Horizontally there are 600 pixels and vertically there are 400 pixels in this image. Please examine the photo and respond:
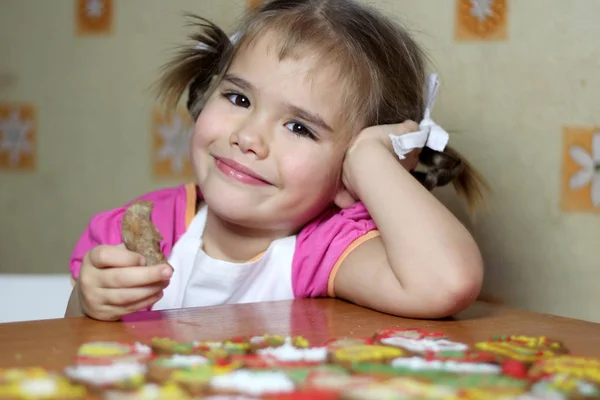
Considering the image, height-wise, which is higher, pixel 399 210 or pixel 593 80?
pixel 593 80

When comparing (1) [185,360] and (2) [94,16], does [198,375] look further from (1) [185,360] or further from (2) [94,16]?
(2) [94,16]

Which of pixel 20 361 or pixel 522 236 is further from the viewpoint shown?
pixel 522 236

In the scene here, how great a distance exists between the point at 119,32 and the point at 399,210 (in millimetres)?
953

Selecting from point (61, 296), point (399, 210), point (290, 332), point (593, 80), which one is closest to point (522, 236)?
point (593, 80)

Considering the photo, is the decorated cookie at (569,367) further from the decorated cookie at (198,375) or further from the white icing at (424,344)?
the decorated cookie at (198,375)

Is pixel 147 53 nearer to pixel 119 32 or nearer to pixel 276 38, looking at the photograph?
pixel 119 32

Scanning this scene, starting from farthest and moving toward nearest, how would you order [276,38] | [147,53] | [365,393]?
1. [147,53]
2. [276,38]
3. [365,393]

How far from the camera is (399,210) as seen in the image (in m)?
0.88

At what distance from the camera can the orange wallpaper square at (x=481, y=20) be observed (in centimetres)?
120

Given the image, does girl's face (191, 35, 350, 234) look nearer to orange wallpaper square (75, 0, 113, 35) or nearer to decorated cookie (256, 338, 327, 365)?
decorated cookie (256, 338, 327, 365)

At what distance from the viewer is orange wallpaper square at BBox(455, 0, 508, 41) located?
1.20 m

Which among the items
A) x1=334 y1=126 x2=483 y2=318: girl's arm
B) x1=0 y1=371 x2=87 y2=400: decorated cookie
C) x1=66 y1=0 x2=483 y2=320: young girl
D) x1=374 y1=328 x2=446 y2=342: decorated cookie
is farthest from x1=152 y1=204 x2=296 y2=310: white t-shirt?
x1=0 y1=371 x2=87 y2=400: decorated cookie

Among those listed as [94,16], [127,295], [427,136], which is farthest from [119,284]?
[94,16]

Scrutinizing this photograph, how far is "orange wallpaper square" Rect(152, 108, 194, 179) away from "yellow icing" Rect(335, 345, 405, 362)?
1.00 m
